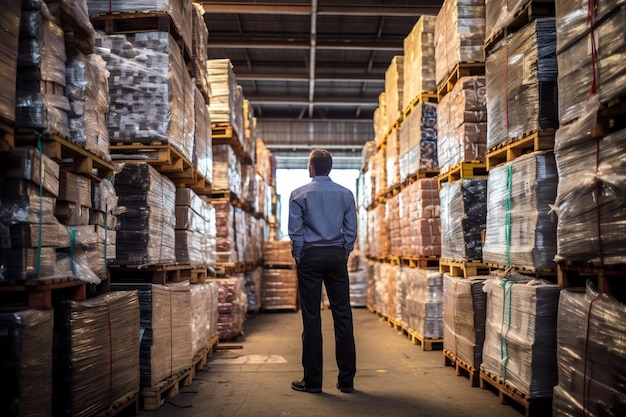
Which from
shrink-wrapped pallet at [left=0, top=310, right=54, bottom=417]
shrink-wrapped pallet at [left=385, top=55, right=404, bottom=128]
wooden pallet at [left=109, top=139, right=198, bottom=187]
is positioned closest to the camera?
shrink-wrapped pallet at [left=0, top=310, right=54, bottom=417]

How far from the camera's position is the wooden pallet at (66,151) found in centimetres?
307

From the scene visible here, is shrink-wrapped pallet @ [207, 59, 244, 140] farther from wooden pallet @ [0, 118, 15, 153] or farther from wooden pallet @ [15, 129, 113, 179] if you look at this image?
wooden pallet @ [0, 118, 15, 153]

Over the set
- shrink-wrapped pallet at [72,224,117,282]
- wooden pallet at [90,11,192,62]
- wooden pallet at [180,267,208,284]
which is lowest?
wooden pallet at [180,267,208,284]

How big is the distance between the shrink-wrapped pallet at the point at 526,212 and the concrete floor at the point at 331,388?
1.14 m

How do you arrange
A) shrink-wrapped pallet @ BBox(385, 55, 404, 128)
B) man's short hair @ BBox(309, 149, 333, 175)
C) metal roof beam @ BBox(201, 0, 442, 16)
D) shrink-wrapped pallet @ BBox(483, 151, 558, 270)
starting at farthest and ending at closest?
metal roof beam @ BBox(201, 0, 442, 16)
shrink-wrapped pallet @ BBox(385, 55, 404, 128)
man's short hair @ BBox(309, 149, 333, 175)
shrink-wrapped pallet @ BBox(483, 151, 558, 270)

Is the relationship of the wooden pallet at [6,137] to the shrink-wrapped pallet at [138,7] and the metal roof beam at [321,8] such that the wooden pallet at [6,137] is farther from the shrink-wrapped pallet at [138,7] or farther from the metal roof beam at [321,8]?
the metal roof beam at [321,8]

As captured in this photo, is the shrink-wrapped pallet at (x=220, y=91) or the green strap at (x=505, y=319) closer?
the green strap at (x=505, y=319)

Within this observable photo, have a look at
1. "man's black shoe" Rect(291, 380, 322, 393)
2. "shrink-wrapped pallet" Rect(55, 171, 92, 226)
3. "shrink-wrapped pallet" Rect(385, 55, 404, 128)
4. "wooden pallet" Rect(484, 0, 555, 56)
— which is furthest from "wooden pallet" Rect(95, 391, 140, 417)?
"shrink-wrapped pallet" Rect(385, 55, 404, 128)

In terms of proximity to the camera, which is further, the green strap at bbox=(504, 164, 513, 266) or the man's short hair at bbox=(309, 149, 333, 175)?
the man's short hair at bbox=(309, 149, 333, 175)

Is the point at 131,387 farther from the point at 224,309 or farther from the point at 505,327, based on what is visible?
the point at 224,309

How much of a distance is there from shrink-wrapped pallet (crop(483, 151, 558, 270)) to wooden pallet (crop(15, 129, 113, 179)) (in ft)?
9.61

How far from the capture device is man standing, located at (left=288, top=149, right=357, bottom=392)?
195 inches

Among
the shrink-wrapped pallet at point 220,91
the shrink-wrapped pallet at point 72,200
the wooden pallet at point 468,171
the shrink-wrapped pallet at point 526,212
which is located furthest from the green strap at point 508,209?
the shrink-wrapped pallet at point 220,91

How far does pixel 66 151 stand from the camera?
3.39 meters
